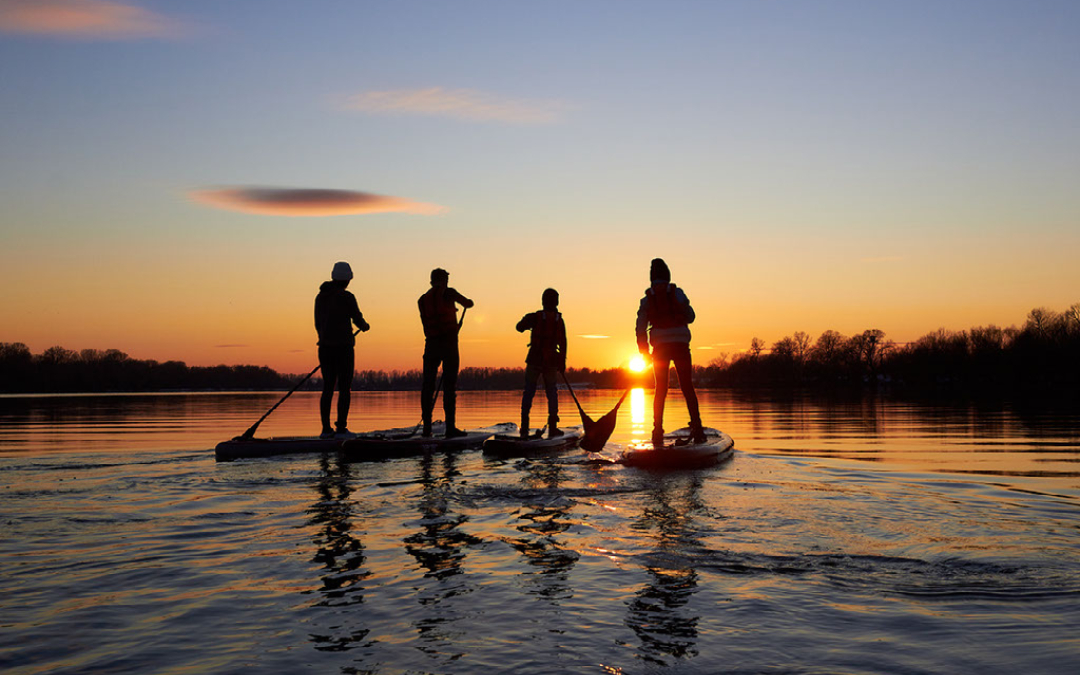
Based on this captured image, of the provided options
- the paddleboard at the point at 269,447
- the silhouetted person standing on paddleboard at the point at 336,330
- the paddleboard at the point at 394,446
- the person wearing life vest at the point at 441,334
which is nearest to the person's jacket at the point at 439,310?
the person wearing life vest at the point at 441,334

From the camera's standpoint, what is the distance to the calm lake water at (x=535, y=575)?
3.41 m

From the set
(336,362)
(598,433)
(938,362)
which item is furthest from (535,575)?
(938,362)

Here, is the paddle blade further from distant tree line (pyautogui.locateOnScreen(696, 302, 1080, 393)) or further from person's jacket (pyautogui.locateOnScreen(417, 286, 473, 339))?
distant tree line (pyautogui.locateOnScreen(696, 302, 1080, 393))

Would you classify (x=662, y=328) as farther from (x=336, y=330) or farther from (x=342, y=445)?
(x=336, y=330)

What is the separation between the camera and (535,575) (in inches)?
187

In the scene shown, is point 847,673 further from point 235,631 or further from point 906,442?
point 906,442

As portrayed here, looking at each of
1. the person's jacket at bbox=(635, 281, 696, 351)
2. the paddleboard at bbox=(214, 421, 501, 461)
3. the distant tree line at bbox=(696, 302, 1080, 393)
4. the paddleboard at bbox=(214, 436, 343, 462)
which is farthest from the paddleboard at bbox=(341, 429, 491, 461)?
the distant tree line at bbox=(696, 302, 1080, 393)

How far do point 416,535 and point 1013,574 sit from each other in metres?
4.27

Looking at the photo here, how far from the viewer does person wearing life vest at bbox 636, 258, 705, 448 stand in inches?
456

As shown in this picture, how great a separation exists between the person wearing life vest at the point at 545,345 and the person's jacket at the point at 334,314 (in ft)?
10.5

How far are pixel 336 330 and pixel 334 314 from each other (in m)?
0.30

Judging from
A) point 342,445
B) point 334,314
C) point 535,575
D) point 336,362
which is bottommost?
point 535,575

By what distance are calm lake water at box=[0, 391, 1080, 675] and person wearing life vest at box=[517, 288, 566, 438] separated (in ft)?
14.7

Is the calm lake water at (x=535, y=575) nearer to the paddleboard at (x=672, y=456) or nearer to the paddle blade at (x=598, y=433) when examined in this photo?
the paddleboard at (x=672, y=456)
